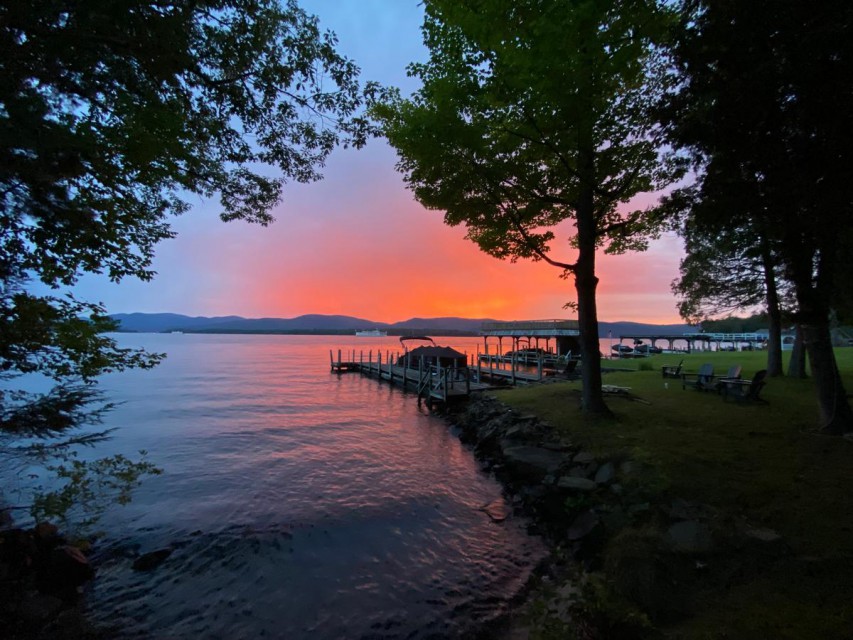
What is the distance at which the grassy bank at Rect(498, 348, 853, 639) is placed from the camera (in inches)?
132

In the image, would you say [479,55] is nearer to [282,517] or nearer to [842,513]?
[842,513]

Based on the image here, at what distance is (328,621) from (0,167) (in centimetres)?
607

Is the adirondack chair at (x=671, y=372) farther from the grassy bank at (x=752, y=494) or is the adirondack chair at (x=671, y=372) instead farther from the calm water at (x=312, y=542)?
the calm water at (x=312, y=542)

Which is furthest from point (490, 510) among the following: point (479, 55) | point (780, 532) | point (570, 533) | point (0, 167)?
point (479, 55)

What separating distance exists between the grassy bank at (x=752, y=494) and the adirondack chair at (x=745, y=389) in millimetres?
412

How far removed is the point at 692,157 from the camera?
18.1ft

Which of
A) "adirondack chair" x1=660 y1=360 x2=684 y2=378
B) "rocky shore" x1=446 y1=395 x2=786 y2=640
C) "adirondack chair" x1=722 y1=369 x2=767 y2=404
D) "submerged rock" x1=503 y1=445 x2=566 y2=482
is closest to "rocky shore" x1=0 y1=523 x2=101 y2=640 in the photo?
"rocky shore" x1=446 y1=395 x2=786 y2=640

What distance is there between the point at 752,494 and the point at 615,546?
2293mm

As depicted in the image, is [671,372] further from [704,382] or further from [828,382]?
[828,382]

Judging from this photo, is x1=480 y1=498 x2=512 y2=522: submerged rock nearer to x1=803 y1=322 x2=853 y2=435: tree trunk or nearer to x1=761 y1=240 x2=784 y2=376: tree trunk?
x1=803 y1=322 x2=853 y2=435: tree trunk

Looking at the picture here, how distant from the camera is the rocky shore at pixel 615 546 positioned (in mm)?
3803

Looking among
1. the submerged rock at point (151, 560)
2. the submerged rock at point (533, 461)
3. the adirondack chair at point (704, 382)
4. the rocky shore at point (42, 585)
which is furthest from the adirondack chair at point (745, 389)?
the rocky shore at point (42, 585)

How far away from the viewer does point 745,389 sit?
12.3m

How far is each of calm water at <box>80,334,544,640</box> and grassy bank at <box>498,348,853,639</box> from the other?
2.41 metres
